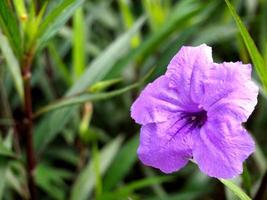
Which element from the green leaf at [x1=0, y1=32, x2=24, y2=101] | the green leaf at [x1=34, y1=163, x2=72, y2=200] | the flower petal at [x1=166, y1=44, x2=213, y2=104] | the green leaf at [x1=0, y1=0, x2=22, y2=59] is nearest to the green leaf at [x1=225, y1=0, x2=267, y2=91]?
the flower petal at [x1=166, y1=44, x2=213, y2=104]

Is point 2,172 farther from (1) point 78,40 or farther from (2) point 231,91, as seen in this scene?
(2) point 231,91

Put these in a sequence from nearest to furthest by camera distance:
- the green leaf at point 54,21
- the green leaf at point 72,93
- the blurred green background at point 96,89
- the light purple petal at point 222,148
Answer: the light purple petal at point 222,148, the green leaf at point 54,21, the blurred green background at point 96,89, the green leaf at point 72,93

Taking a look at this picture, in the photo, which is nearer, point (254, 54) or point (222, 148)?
point (222, 148)

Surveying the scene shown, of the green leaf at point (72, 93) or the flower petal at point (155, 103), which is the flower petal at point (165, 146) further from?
the green leaf at point (72, 93)

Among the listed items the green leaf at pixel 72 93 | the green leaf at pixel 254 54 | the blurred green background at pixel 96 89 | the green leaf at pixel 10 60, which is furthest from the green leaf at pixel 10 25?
the green leaf at pixel 254 54

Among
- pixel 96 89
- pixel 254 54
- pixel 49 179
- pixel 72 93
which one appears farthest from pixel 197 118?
pixel 49 179

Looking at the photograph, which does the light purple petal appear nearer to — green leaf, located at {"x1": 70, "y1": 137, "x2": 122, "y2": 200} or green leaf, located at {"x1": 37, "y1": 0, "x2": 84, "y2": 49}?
green leaf, located at {"x1": 37, "y1": 0, "x2": 84, "y2": 49}
